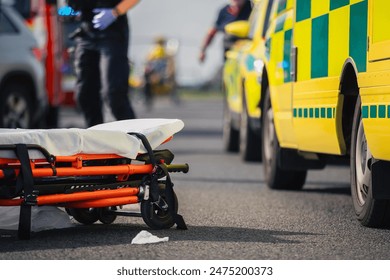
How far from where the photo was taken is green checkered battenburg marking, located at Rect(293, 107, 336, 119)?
7.00m

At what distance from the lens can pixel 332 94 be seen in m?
6.93

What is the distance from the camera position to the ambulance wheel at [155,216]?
20.4 ft

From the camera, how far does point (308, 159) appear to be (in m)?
8.59

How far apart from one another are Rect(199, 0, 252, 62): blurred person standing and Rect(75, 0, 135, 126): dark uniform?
6303mm

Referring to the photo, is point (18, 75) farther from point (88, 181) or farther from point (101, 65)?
point (88, 181)

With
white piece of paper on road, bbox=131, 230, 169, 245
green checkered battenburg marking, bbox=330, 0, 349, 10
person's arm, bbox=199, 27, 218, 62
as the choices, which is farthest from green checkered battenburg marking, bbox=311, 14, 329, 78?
person's arm, bbox=199, 27, 218, 62

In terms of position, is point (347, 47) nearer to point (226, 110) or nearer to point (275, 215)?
point (275, 215)

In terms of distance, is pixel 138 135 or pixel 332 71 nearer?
pixel 138 135

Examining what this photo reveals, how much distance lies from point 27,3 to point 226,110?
294 cm

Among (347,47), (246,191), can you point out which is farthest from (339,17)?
(246,191)

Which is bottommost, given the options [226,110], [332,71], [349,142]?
[226,110]

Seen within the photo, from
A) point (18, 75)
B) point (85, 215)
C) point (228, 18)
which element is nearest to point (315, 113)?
point (85, 215)

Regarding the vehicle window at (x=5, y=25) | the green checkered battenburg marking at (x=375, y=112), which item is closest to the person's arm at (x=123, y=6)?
the green checkered battenburg marking at (x=375, y=112)

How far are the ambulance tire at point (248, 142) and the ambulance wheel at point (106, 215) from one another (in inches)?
204
